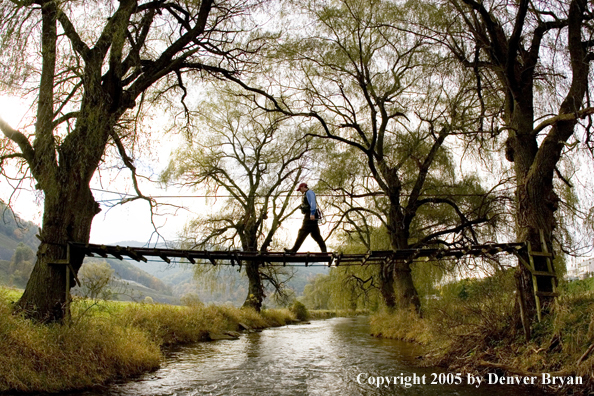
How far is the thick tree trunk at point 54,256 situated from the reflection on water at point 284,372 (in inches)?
66.4

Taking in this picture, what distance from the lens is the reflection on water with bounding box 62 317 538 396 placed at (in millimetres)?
7012

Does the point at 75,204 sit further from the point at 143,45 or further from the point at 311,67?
the point at 311,67

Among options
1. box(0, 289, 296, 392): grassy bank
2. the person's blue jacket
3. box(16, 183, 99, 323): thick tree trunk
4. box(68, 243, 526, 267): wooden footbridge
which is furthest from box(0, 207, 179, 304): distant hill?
the person's blue jacket

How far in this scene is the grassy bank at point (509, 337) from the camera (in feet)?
20.7

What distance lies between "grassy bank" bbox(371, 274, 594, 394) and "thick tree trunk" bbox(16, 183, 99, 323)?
7571 millimetres

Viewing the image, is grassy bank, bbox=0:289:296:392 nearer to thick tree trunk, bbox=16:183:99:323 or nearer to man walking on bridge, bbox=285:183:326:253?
thick tree trunk, bbox=16:183:99:323

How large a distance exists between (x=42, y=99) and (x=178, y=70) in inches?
151

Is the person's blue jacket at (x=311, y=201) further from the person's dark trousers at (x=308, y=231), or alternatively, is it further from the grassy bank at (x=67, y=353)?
the grassy bank at (x=67, y=353)

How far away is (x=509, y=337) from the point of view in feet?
26.0

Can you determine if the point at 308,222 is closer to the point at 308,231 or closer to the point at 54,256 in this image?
the point at 308,231

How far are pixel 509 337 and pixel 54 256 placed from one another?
8585 millimetres

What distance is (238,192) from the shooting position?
73.8 feet

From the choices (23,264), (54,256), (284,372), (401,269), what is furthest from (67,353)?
(23,264)

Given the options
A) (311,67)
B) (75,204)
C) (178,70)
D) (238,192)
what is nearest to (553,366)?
(75,204)
